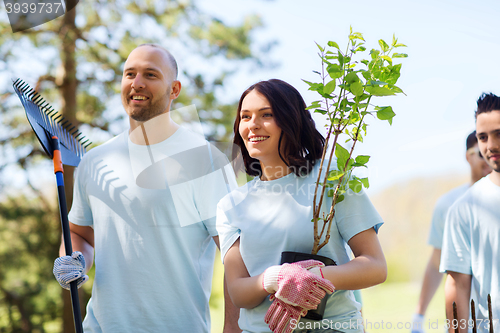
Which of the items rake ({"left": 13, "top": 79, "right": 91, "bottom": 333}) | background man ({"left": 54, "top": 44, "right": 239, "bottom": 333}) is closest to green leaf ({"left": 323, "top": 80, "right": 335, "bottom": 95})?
background man ({"left": 54, "top": 44, "right": 239, "bottom": 333})

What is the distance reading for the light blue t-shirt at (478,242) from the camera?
5.65 ft

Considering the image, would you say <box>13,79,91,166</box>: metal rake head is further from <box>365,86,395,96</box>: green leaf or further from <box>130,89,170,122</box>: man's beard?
<box>365,86,395,96</box>: green leaf

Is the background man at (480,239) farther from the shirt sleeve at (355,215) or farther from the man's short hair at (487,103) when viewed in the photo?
the shirt sleeve at (355,215)

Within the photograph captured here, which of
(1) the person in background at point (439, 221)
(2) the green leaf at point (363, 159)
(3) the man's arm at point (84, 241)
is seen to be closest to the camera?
(2) the green leaf at point (363, 159)

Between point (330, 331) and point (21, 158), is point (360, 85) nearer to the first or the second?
point (330, 331)

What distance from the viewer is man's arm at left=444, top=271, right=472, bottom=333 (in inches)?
69.9

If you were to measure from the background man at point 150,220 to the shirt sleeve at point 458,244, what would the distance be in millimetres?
961

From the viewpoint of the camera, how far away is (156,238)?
1847 millimetres

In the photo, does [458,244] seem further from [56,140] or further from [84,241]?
[56,140]

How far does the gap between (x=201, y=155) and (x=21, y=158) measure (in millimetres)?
4832

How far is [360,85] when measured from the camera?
4.16 feet

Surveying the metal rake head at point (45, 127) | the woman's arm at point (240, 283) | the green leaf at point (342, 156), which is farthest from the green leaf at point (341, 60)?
the metal rake head at point (45, 127)

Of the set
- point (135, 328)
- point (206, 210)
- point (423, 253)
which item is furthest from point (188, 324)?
point (423, 253)

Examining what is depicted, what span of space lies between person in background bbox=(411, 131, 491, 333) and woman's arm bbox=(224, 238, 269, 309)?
1.67 metres
